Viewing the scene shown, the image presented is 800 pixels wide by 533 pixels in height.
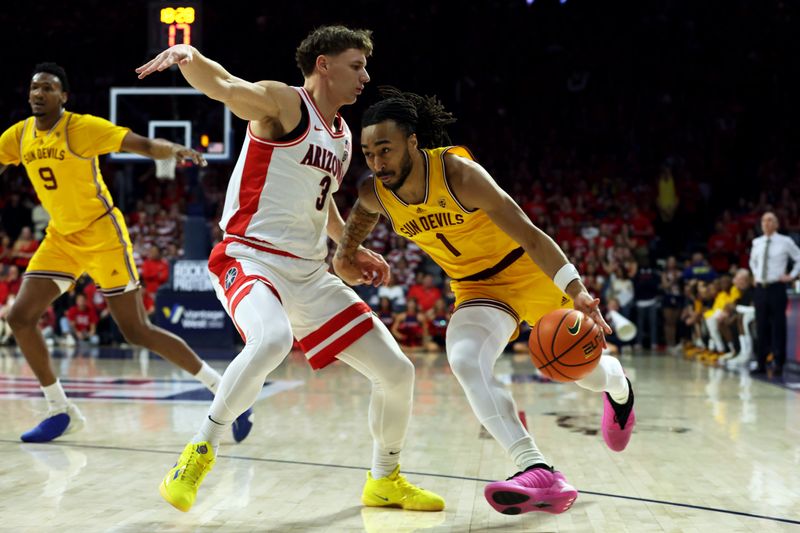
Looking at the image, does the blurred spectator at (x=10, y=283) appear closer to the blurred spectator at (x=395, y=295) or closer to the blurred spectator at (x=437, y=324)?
the blurred spectator at (x=395, y=295)

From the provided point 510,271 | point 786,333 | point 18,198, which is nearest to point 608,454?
point 510,271

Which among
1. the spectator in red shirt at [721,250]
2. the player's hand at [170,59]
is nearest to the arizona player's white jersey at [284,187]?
the player's hand at [170,59]

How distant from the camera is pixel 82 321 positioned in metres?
14.7

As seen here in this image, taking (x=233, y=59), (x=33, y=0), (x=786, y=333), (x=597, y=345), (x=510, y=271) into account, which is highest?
(x=33, y=0)

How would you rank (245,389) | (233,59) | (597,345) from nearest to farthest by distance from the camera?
(245,389), (597,345), (233,59)

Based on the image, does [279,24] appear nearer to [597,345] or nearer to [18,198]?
[18,198]

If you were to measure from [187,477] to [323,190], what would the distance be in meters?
1.20

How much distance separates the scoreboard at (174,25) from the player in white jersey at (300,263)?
8.88m

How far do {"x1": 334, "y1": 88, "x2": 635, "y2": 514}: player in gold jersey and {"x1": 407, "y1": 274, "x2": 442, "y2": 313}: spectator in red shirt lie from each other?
958 cm

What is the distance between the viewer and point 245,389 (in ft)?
10.6

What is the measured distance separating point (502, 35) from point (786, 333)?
12.4 m

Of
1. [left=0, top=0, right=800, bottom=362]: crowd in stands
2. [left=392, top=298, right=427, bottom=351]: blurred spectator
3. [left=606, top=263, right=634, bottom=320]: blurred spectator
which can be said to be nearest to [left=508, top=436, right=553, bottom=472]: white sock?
[left=392, top=298, right=427, bottom=351]: blurred spectator

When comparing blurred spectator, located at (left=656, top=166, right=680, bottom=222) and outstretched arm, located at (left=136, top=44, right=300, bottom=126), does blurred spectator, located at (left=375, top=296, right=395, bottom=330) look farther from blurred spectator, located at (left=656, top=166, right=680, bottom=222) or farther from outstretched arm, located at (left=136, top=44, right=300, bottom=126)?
outstretched arm, located at (left=136, top=44, right=300, bottom=126)

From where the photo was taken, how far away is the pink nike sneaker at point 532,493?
3.06m
